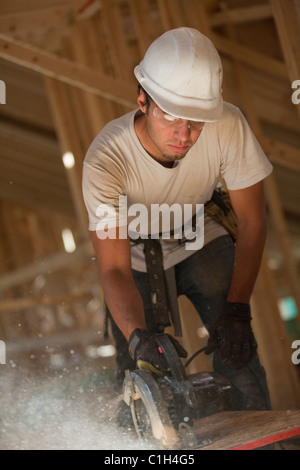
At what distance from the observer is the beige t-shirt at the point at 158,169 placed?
102 inches

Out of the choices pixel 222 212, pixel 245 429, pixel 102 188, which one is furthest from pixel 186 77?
pixel 245 429

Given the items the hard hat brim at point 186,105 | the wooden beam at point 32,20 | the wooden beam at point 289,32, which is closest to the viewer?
the hard hat brim at point 186,105

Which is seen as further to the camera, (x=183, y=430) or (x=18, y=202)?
(x=18, y=202)

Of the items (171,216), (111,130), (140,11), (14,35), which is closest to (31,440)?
(171,216)

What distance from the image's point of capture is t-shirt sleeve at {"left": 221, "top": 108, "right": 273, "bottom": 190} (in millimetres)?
2688

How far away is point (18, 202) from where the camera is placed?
10984 millimetres

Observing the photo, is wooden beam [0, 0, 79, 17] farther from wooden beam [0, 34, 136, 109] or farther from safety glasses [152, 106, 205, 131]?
safety glasses [152, 106, 205, 131]

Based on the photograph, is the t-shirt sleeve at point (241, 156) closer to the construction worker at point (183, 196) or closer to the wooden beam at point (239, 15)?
the construction worker at point (183, 196)

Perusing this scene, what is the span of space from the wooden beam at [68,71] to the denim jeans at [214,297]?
121 cm

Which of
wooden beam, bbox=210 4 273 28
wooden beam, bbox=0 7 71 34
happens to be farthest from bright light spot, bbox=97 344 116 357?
wooden beam, bbox=210 4 273 28

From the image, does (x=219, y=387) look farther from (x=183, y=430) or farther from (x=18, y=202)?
(x=18, y=202)

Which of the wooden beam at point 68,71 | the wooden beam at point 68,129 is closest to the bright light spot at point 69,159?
the wooden beam at point 68,129

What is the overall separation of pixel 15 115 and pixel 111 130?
4.64 meters

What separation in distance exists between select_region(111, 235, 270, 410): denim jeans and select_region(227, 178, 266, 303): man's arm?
121 millimetres
